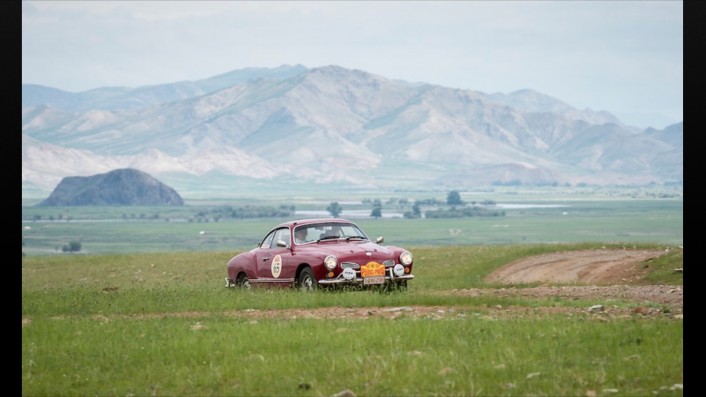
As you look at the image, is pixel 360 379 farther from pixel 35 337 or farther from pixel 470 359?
pixel 35 337

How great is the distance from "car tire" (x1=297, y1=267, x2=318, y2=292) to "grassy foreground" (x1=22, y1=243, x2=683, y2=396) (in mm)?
1977

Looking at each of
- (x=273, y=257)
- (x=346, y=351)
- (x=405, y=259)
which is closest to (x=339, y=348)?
(x=346, y=351)

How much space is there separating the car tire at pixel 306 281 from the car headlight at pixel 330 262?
52 cm

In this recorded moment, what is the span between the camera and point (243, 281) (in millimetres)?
29375

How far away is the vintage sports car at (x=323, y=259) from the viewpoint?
25.9m

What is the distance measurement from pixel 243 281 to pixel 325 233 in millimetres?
2898

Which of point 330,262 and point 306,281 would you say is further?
point 306,281

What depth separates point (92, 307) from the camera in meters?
24.7

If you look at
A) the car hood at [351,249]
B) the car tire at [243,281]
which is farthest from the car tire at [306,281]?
the car tire at [243,281]

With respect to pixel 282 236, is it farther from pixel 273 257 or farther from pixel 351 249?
pixel 351 249

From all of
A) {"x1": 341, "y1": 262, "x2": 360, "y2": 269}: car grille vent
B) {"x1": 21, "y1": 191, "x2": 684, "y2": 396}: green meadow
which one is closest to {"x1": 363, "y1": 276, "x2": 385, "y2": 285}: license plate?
{"x1": 341, "y1": 262, "x2": 360, "y2": 269}: car grille vent
